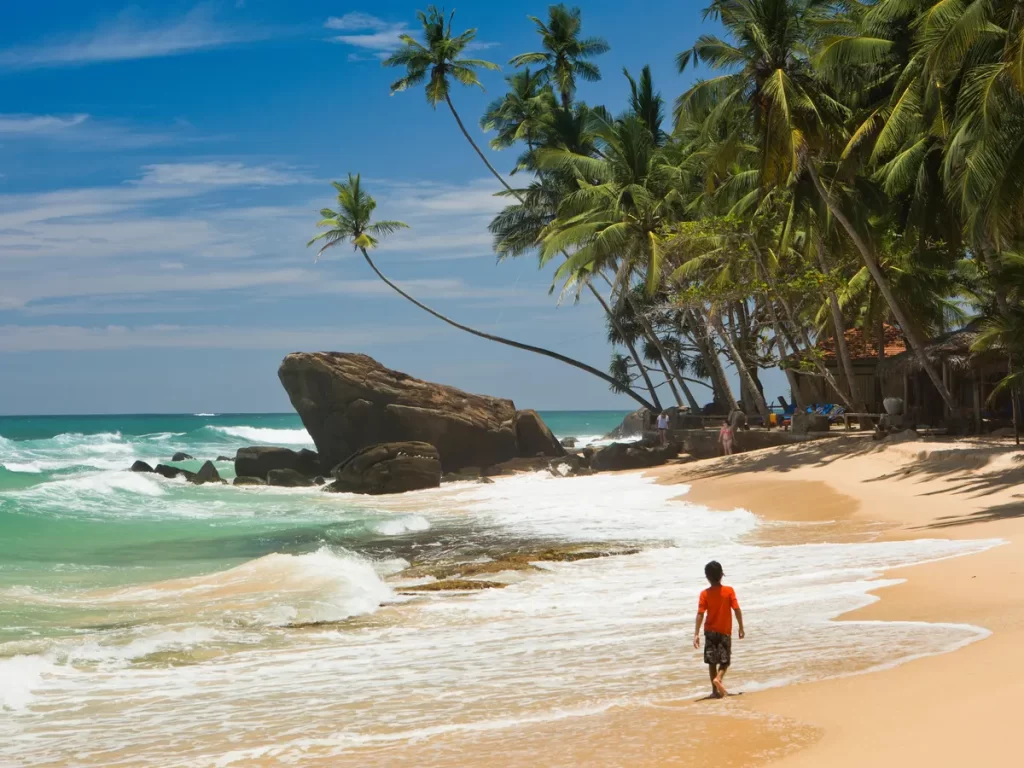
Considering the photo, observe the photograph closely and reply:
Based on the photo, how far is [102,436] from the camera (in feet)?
246

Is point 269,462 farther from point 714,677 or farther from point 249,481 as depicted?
point 714,677

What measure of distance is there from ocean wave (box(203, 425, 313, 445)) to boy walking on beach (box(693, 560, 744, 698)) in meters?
75.0

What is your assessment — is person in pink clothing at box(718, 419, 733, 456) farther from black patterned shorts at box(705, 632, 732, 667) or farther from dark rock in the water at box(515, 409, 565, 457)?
black patterned shorts at box(705, 632, 732, 667)

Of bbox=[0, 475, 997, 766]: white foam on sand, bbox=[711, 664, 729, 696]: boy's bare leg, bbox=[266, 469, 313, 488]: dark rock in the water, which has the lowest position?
bbox=[0, 475, 997, 766]: white foam on sand

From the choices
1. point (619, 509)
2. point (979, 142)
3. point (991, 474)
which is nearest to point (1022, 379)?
point (991, 474)

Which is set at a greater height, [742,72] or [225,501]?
[742,72]

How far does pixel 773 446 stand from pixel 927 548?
1636 centimetres

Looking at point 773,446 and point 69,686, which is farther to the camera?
point 773,446

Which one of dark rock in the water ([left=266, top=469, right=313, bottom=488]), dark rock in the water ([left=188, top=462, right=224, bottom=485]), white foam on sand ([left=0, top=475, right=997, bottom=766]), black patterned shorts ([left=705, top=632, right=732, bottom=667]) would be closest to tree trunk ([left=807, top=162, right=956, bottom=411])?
white foam on sand ([left=0, top=475, right=997, bottom=766])

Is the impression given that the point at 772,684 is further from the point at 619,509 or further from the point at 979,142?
the point at 619,509

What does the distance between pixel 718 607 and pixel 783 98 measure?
58.8 ft

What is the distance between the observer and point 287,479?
32250mm

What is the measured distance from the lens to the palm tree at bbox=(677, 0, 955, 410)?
883 inches

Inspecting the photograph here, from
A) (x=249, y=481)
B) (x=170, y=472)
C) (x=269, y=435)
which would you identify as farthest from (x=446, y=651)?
(x=269, y=435)
